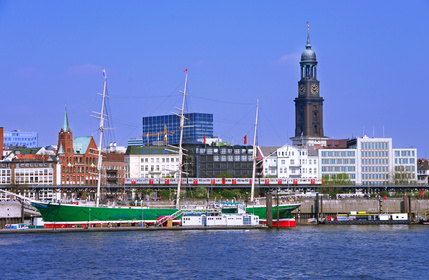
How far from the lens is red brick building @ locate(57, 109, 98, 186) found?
18400cm

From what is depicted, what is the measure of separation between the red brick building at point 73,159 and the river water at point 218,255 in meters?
75.0

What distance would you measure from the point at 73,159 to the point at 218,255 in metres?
108

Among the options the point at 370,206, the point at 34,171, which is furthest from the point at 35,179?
the point at 370,206

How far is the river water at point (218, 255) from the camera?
241 feet

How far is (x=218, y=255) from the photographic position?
83.9m

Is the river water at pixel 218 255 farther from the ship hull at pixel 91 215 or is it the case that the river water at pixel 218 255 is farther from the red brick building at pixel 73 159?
the red brick building at pixel 73 159

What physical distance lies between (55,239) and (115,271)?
2944 cm

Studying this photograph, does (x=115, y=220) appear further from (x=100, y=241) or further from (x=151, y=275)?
(x=151, y=275)

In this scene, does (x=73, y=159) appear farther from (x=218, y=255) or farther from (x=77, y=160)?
(x=218, y=255)

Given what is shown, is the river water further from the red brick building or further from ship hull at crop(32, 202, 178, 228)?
the red brick building

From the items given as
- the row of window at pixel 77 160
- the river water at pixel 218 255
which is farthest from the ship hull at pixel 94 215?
the row of window at pixel 77 160

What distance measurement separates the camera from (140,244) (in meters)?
94.8

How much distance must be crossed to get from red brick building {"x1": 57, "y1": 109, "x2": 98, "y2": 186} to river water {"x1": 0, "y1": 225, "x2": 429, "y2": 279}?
75.0m

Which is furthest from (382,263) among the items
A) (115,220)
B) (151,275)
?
(115,220)
